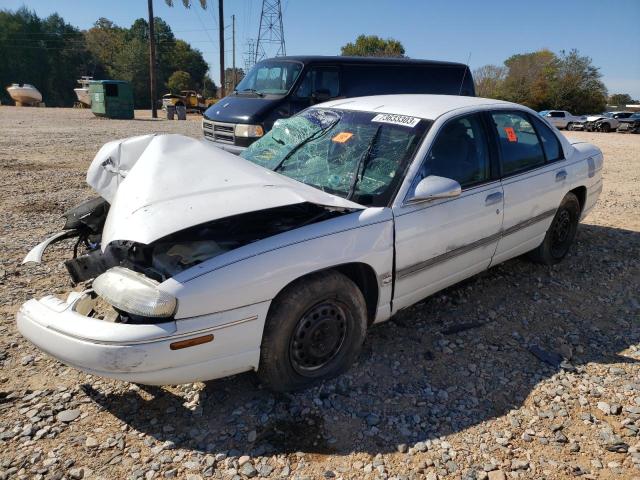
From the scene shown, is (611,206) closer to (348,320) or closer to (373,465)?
(348,320)

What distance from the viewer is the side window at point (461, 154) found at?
323 cm

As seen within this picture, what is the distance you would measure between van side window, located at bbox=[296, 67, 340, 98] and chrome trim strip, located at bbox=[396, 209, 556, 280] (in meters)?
5.50

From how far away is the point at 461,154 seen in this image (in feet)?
11.3

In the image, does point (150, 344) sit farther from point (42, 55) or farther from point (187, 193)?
point (42, 55)

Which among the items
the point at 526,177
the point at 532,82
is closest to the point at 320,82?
the point at 526,177

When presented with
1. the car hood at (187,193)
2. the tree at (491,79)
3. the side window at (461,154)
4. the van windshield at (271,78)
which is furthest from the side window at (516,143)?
the tree at (491,79)

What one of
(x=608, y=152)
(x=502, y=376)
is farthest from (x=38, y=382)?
(x=608, y=152)

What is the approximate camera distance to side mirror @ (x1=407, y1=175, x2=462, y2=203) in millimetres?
2887

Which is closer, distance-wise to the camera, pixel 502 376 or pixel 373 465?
pixel 373 465

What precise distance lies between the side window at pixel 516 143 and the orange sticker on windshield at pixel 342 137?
126cm

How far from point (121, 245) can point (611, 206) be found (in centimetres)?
733

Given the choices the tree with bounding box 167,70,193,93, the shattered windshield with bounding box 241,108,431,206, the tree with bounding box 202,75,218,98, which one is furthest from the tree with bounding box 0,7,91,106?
the shattered windshield with bounding box 241,108,431,206

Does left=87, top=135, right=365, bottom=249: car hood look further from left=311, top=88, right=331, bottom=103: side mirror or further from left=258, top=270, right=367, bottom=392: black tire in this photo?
left=311, top=88, right=331, bottom=103: side mirror

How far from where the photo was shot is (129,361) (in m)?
2.18
